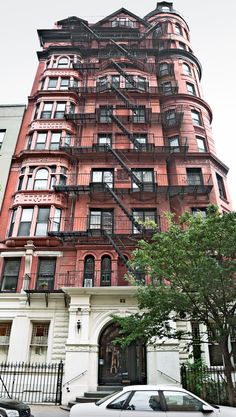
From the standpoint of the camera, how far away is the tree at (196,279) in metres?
11.9

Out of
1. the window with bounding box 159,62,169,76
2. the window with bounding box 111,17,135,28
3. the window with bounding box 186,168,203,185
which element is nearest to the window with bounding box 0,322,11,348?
the window with bounding box 186,168,203,185

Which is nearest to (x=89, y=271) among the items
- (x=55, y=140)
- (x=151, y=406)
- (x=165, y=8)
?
(x=55, y=140)

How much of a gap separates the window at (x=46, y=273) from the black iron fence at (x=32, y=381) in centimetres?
446

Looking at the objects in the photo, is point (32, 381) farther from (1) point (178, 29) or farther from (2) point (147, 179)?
(1) point (178, 29)

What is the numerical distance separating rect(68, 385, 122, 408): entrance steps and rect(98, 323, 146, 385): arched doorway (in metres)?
0.72

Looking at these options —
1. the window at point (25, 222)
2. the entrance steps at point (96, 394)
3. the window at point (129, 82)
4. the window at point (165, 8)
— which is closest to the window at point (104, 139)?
the window at point (129, 82)

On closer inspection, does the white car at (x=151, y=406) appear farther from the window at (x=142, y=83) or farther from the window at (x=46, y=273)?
the window at (x=142, y=83)

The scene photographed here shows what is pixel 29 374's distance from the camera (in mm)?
16609

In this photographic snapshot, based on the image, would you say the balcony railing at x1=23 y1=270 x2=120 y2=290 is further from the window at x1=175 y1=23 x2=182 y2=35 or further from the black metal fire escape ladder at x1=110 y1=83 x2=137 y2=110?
the window at x1=175 y1=23 x2=182 y2=35

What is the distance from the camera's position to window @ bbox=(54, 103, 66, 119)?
27.2 m

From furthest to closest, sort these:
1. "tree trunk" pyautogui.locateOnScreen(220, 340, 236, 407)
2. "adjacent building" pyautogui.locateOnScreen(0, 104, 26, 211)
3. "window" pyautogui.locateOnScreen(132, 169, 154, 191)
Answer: "adjacent building" pyautogui.locateOnScreen(0, 104, 26, 211) < "window" pyautogui.locateOnScreen(132, 169, 154, 191) < "tree trunk" pyautogui.locateOnScreen(220, 340, 236, 407)

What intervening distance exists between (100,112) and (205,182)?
11052 mm

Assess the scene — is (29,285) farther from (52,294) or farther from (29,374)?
(29,374)

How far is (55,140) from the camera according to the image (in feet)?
84.0
